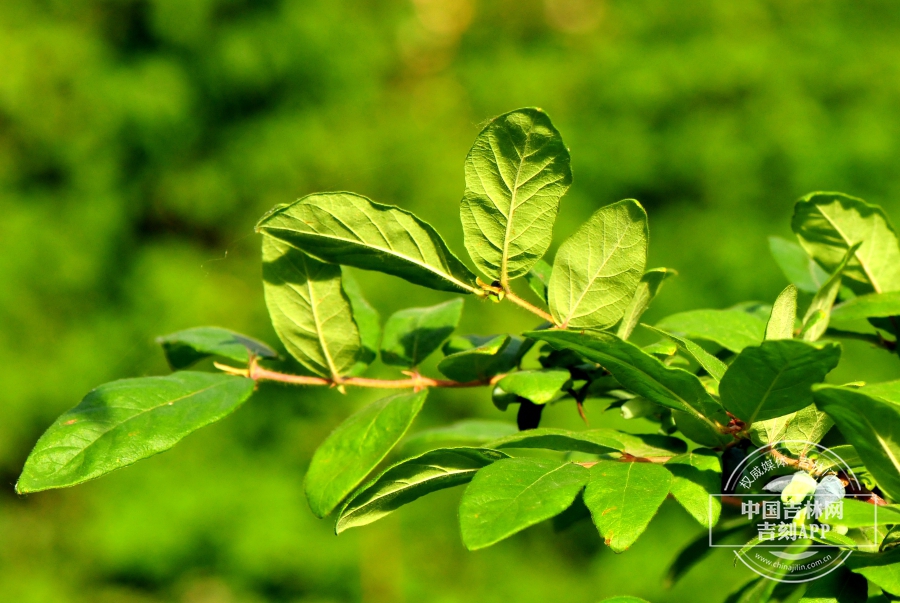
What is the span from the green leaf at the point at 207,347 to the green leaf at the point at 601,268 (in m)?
0.37

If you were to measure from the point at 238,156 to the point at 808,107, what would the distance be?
4470 millimetres

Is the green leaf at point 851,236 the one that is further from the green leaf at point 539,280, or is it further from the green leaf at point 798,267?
the green leaf at point 539,280

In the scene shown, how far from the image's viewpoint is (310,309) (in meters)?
0.82

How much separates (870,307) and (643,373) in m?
0.35

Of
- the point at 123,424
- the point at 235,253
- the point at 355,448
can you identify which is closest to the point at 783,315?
the point at 355,448

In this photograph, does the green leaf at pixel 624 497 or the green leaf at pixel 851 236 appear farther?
Result: the green leaf at pixel 851 236

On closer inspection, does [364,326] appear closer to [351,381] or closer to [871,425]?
[351,381]

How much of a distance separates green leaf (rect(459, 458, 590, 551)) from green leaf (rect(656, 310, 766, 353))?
267mm

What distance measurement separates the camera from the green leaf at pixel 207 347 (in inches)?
35.6

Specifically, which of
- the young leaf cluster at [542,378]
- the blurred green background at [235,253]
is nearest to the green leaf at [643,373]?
the young leaf cluster at [542,378]

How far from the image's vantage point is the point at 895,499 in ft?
1.97

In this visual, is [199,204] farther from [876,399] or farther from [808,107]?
[876,399]

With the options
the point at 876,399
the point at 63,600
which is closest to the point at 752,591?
the point at 876,399

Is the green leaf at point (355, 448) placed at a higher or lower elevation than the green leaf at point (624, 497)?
higher
